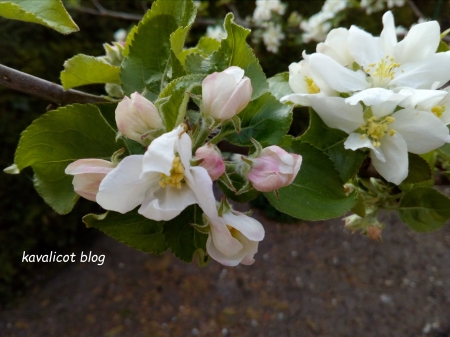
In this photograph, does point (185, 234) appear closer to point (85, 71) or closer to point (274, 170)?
point (274, 170)

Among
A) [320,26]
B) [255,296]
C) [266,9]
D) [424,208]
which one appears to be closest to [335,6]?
[320,26]

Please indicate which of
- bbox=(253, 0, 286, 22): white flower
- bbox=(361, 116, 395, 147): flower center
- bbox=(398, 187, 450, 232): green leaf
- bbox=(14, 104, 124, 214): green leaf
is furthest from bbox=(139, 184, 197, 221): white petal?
bbox=(253, 0, 286, 22): white flower

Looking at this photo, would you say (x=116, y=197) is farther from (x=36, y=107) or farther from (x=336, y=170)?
(x=36, y=107)

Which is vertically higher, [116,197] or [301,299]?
[116,197]

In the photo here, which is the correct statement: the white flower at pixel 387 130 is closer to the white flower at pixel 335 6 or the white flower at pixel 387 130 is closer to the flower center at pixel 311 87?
the flower center at pixel 311 87

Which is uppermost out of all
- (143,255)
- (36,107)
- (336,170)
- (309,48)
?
(336,170)

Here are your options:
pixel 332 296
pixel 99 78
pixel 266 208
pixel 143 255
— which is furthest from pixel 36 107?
pixel 332 296

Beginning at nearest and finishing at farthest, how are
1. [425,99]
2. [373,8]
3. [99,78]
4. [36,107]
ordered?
[425,99] → [99,78] → [373,8] → [36,107]
